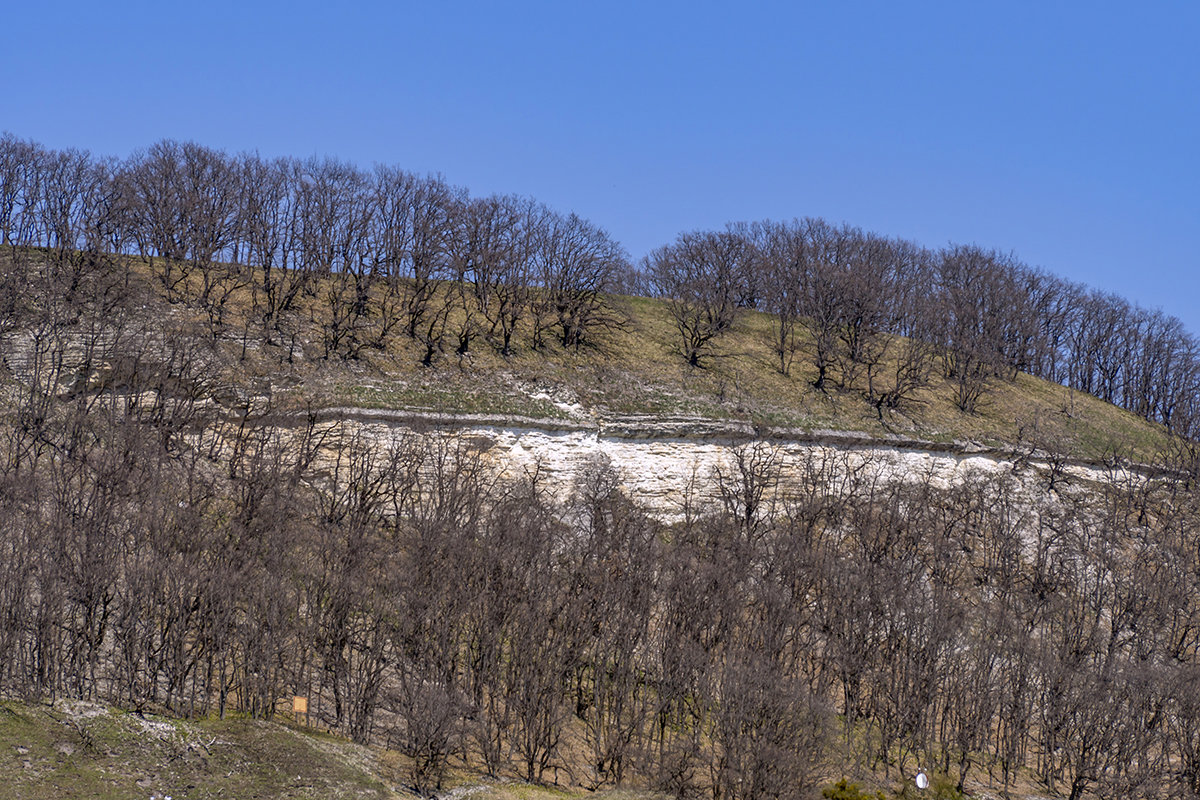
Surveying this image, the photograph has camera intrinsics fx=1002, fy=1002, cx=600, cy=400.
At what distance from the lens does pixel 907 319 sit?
5766cm

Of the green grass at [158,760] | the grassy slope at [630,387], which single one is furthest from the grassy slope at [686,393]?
the green grass at [158,760]

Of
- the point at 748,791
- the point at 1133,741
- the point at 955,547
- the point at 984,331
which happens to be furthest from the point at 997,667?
the point at 984,331

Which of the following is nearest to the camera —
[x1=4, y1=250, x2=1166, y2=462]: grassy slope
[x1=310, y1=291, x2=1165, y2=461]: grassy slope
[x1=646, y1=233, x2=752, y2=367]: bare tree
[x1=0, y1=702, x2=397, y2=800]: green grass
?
[x1=0, y1=702, x2=397, y2=800]: green grass

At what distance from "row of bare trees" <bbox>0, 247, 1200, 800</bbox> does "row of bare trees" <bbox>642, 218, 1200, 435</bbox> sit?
35.0 ft

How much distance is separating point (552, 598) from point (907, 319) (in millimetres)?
39034

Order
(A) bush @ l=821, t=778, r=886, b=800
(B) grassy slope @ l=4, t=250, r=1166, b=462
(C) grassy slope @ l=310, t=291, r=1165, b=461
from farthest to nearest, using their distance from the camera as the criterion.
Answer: (C) grassy slope @ l=310, t=291, r=1165, b=461 < (B) grassy slope @ l=4, t=250, r=1166, b=462 < (A) bush @ l=821, t=778, r=886, b=800

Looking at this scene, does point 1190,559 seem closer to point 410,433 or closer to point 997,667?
point 997,667

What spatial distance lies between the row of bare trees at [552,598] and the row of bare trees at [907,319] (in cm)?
1066

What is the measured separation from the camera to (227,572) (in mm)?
21438

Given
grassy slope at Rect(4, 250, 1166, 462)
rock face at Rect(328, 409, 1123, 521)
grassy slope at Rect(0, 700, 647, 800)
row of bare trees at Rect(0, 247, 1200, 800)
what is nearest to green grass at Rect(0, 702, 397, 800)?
grassy slope at Rect(0, 700, 647, 800)

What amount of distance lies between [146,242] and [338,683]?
83.2ft

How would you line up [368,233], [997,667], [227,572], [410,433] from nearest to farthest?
[227,572] < [997,667] < [410,433] < [368,233]

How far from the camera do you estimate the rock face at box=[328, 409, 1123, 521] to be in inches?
1367

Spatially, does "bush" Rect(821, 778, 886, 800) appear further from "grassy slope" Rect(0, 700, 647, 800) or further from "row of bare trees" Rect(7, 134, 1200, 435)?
"row of bare trees" Rect(7, 134, 1200, 435)
